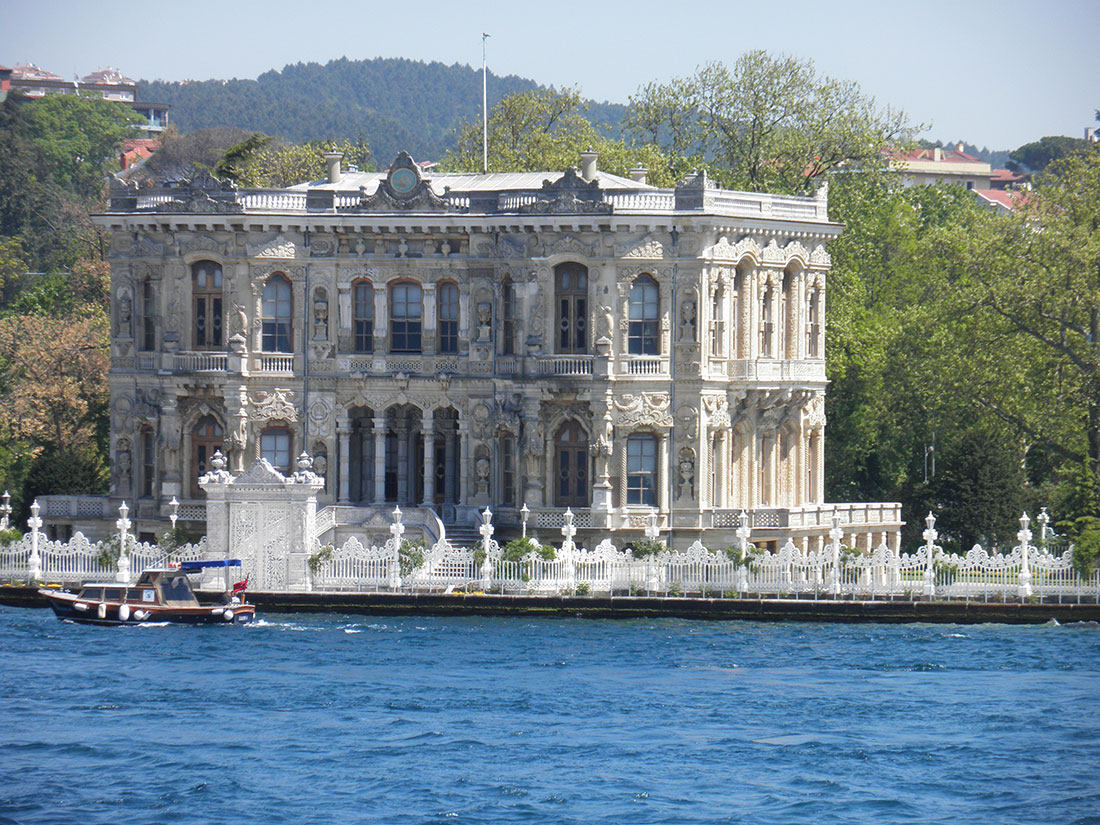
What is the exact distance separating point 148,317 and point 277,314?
3.54m

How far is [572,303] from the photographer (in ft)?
187

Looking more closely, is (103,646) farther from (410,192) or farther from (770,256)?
(770,256)

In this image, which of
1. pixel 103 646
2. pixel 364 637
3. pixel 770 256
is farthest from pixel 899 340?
pixel 103 646

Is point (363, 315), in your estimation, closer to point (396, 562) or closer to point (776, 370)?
point (396, 562)

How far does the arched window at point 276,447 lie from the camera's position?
58.7m

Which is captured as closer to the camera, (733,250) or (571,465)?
(733,250)

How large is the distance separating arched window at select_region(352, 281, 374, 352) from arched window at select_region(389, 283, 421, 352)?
49 centimetres

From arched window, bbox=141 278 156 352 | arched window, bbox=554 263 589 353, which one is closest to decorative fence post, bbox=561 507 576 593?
arched window, bbox=554 263 589 353

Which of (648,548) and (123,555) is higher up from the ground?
(648,548)

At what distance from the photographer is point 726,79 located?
74688 millimetres

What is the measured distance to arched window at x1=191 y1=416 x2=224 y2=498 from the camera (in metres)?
58.8

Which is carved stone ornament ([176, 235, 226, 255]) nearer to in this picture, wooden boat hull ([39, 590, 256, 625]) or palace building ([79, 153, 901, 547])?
palace building ([79, 153, 901, 547])

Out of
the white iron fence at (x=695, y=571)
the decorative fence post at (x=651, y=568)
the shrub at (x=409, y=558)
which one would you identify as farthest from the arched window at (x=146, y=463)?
the decorative fence post at (x=651, y=568)

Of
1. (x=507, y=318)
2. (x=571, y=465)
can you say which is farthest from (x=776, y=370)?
(x=507, y=318)
